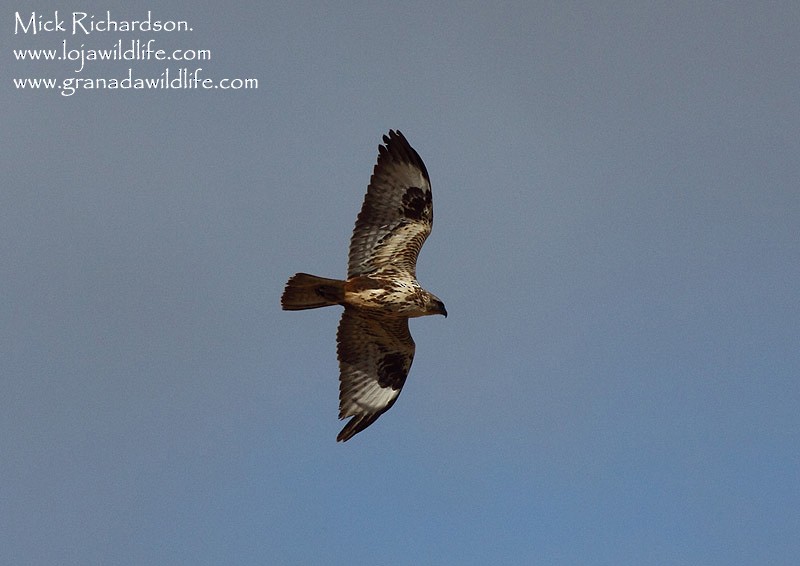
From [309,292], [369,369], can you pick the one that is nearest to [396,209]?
[309,292]

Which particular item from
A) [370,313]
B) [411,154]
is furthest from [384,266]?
[411,154]

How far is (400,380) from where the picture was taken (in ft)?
49.8

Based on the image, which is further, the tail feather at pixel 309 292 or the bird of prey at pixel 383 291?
the bird of prey at pixel 383 291

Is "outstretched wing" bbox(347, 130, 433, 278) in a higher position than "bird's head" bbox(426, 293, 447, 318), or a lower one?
higher

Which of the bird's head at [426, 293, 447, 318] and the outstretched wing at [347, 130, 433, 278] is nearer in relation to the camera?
the bird's head at [426, 293, 447, 318]

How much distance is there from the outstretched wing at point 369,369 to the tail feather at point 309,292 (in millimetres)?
1099

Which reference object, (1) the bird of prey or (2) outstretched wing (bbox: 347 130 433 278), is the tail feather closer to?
(1) the bird of prey

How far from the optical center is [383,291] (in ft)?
45.8

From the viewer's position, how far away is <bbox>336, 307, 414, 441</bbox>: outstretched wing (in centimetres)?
1480

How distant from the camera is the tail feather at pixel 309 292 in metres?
13.3

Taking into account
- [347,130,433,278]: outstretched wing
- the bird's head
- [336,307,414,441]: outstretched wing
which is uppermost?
[347,130,433,278]: outstretched wing

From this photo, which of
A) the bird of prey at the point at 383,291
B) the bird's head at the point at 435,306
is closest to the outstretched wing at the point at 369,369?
the bird of prey at the point at 383,291

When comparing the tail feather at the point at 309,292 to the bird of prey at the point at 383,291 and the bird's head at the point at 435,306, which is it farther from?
the bird's head at the point at 435,306

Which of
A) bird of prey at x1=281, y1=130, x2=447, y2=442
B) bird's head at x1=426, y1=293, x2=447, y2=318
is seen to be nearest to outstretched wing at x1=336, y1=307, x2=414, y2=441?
bird of prey at x1=281, y1=130, x2=447, y2=442
